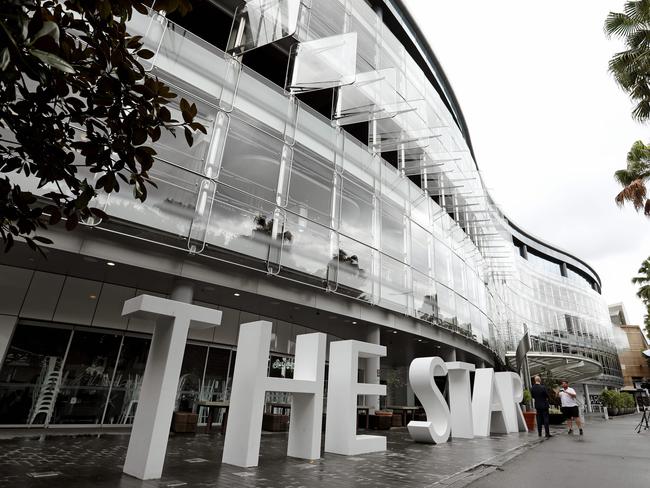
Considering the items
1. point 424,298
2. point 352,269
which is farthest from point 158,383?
point 424,298

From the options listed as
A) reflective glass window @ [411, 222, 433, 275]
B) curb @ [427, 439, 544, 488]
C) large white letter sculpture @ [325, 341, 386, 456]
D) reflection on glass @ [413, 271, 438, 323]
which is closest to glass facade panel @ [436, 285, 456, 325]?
reflection on glass @ [413, 271, 438, 323]

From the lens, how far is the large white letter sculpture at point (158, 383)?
547 cm

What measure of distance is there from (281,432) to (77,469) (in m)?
7.56

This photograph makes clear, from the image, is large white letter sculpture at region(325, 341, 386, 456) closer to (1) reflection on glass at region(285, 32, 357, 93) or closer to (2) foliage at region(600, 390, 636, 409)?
(1) reflection on glass at region(285, 32, 357, 93)

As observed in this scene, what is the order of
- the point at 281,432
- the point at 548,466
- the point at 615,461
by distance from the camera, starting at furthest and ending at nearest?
1. the point at 281,432
2. the point at 615,461
3. the point at 548,466

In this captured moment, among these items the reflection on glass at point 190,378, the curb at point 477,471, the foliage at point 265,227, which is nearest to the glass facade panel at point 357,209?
the foliage at point 265,227

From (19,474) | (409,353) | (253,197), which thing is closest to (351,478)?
(19,474)

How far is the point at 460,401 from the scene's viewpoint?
12156 millimetres

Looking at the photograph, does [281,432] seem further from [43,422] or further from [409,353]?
[409,353]

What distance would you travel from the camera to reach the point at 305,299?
12008mm

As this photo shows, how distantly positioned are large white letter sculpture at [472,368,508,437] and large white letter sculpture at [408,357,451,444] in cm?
284

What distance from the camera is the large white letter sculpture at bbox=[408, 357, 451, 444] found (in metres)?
10.3

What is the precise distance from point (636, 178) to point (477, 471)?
19.2 meters

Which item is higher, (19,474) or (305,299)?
(305,299)
